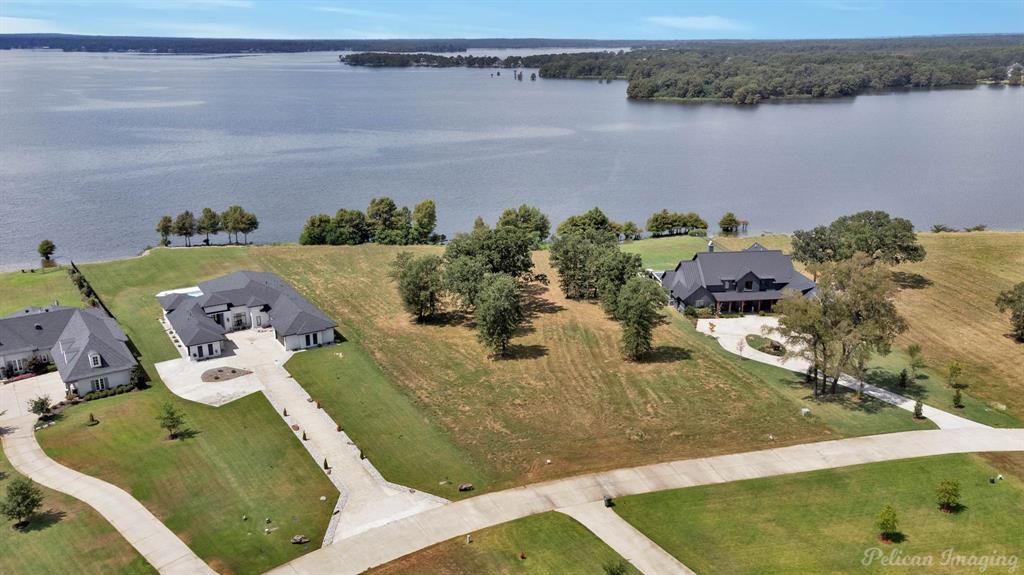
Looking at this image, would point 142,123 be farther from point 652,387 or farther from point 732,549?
point 732,549

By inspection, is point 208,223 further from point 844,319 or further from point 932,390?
point 932,390

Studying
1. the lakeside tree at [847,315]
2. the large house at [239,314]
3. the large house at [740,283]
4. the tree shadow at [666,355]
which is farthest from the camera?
the large house at [740,283]

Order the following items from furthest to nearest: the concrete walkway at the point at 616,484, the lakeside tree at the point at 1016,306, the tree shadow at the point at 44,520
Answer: the lakeside tree at the point at 1016,306
the tree shadow at the point at 44,520
the concrete walkway at the point at 616,484

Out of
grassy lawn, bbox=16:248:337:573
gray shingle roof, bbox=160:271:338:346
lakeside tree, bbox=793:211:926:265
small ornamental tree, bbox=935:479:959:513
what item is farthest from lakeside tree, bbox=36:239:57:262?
small ornamental tree, bbox=935:479:959:513

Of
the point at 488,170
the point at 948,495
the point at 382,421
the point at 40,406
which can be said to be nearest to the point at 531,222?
the point at 488,170

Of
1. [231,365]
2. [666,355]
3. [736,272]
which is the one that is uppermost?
[736,272]

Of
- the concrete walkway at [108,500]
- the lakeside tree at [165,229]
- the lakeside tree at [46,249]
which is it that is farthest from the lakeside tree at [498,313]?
the lakeside tree at [46,249]

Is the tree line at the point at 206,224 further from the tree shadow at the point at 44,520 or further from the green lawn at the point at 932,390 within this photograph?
the green lawn at the point at 932,390
